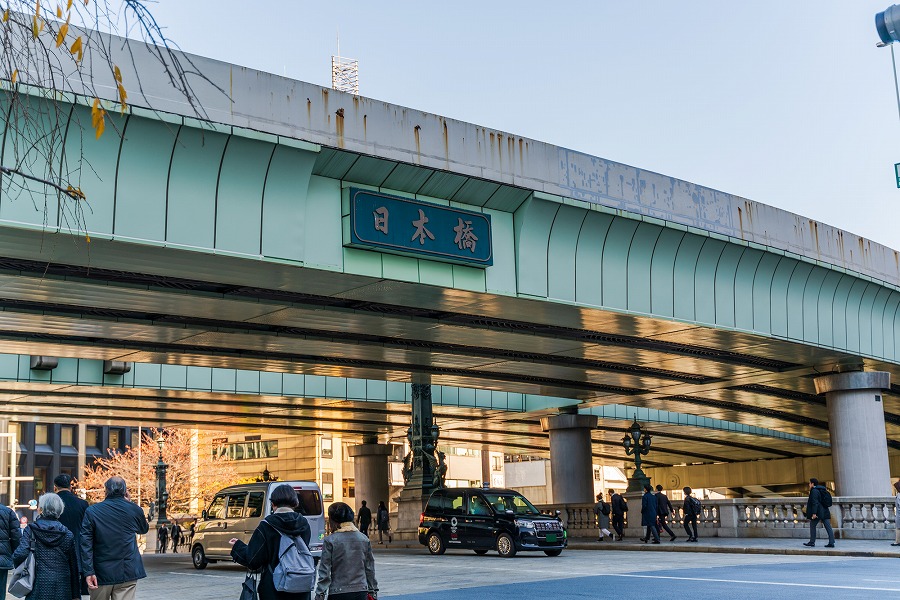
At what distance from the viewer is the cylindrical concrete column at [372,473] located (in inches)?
1961

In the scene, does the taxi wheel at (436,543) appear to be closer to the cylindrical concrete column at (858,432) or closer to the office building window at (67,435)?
the cylindrical concrete column at (858,432)

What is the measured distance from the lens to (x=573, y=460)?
40750mm

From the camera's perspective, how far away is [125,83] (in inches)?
564

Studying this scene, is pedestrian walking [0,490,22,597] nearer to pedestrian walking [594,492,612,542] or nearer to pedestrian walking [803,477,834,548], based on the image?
pedestrian walking [803,477,834,548]

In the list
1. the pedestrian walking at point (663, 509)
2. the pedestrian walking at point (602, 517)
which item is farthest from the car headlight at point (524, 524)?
the pedestrian walking at point (602, 517)

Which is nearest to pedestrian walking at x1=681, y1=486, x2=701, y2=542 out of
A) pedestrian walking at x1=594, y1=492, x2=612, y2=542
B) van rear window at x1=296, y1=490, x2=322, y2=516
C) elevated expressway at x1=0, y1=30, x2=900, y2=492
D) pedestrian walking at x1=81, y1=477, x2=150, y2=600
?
pedestrian walking at x1=594, y1=492, x2=612, y2=542

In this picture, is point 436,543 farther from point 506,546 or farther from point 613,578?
point 613,578

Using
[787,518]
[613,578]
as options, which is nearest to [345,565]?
[613,578]

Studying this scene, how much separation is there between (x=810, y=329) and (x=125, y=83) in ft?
61.5

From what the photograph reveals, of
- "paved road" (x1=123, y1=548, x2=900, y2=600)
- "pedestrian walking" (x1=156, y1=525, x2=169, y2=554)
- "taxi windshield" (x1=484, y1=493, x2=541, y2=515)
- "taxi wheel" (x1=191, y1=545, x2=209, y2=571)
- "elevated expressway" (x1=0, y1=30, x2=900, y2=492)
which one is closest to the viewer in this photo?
"paved road" (x1=123, y1=548, x2=900, y2=600)

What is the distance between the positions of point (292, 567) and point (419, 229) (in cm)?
1110

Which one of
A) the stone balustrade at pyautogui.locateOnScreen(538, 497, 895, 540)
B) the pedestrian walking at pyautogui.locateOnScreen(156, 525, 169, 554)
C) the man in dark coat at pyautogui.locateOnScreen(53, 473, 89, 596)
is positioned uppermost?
the man in dark coat at pyautogui.locateOnScreen(53, 473, 89, 596)

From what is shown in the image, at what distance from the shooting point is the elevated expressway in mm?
15148

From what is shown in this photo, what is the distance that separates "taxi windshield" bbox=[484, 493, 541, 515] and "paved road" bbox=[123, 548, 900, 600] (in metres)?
1.89
